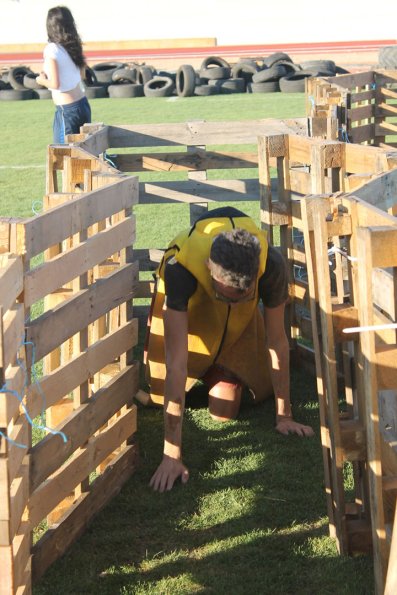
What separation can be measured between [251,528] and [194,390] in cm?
197

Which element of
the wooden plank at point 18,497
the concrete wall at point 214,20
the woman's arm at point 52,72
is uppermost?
the concrete wall at point 214,20

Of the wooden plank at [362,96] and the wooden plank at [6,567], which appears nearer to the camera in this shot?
the wooden plank at [6,567]

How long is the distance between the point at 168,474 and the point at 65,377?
1109 mm

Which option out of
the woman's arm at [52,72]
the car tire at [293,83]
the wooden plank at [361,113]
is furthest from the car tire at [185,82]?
the woman's arm at [52,72]

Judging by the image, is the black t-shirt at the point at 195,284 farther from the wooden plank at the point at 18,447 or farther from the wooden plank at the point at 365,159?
the wooden plank at the point at 18,447

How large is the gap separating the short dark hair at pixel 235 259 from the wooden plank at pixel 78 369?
0.65 m

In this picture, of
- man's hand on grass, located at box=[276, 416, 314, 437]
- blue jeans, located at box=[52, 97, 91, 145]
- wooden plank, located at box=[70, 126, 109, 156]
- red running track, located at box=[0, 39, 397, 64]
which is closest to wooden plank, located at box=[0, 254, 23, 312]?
man's hand on grass, located at box=[276, 416, 314, 437]

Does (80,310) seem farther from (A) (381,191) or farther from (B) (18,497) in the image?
(A) (381,191)

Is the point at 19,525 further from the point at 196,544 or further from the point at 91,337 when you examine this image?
the point at 91,337

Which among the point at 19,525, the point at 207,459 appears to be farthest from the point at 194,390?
the point at 19,525

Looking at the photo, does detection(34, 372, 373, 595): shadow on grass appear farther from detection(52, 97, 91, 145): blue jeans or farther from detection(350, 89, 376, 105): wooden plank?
detection(350, 89, 376, 105): wooden plank

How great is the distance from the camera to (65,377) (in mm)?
4609

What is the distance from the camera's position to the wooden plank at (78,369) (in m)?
4.32

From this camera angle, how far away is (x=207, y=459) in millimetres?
5824
